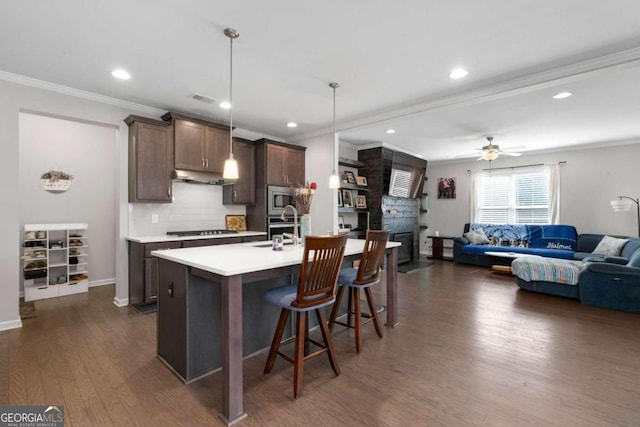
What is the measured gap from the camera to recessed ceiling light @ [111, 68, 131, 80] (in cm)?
299

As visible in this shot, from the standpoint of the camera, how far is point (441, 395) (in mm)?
2020

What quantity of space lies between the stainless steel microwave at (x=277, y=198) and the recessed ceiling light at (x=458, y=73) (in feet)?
9.06

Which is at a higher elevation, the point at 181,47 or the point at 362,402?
the point at 181,47

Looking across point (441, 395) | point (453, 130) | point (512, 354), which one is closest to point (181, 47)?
point (441, 395)

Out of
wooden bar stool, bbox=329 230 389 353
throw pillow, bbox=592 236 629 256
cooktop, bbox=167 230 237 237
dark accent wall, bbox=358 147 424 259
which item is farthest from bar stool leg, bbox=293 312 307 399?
throw pillow, bbox=592 236 629 256

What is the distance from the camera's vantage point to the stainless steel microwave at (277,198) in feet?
16.2

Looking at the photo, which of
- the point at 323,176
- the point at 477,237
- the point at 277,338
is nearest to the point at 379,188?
the point at 323,176

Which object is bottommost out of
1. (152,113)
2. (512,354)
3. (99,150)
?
(512,354)

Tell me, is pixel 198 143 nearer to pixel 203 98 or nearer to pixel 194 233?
pixel 203 98

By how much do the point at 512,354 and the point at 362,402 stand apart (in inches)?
61.4

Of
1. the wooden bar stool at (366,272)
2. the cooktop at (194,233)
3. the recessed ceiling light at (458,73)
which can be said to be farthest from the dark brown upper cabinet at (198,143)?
the recessed ceiling light at (458,73)

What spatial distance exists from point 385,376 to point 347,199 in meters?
4.03

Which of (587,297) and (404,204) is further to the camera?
(404,204)

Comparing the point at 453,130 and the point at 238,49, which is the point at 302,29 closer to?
the point at 238,49
